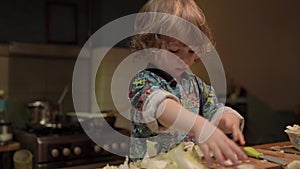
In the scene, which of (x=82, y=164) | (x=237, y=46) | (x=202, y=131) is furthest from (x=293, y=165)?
(x=237, y=46)

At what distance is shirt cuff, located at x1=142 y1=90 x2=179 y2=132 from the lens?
0.59 metres

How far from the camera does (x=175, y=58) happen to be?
2.40 ft

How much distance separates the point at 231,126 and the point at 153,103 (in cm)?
14

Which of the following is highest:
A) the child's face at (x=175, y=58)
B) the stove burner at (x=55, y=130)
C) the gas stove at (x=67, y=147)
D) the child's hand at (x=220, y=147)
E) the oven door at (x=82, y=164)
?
the child's face at (x=175, y=58)

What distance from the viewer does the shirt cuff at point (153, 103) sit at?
592mm

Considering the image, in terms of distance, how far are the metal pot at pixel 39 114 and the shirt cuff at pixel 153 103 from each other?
1596 mm

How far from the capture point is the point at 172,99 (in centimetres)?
59

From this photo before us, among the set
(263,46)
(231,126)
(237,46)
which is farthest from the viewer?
(263,46)

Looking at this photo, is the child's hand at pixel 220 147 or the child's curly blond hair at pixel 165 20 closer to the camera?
the child's hand at pixel 220 147

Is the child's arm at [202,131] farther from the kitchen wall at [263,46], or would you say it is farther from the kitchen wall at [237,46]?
the kitchen wall at [263,46]

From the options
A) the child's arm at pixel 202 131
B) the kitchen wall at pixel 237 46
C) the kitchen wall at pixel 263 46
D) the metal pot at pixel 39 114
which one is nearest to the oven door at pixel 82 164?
the metal pot at pixel 39 114

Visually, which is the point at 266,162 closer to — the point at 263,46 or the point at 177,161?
the point at 177,161

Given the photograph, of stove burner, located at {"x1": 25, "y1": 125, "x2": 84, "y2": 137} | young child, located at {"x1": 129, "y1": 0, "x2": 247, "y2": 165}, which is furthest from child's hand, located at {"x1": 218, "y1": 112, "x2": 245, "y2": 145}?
stove burner, located at {"x1": 25, "y1": 125, "x2": 84, "y2": 137}

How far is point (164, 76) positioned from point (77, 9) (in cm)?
186
